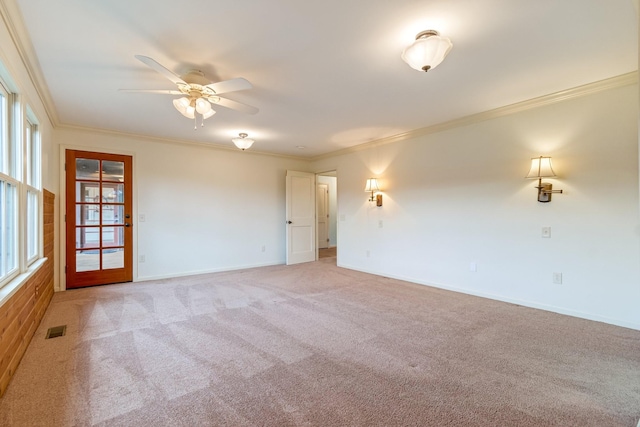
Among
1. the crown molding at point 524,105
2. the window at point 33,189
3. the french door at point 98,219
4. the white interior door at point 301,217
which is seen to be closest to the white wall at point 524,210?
the crown molding at point 524,105

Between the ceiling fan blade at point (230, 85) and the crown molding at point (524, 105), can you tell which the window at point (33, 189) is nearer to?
the ceiling fan blade at point (230, 85)

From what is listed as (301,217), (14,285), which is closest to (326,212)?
(301,217)

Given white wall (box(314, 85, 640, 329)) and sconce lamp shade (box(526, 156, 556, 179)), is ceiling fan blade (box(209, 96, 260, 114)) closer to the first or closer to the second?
white wall (box(314, 85, 640, 329))

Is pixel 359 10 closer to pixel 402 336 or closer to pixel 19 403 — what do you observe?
pixel 402 336

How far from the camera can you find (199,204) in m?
5.24

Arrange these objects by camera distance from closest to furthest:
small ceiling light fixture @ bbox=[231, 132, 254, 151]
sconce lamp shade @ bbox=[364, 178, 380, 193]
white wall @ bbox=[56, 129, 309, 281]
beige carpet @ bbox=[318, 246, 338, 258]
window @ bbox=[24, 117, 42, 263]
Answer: window @ bbox=[24, 117, 42, 263]
small ceiling light fixture @ bbox=[231, 132, 254, 151]
white wall @ bbox=[56, 129, 309, 281]
sconce lamp shade @ bbox=[364, 178, 380, 193]
beige carpet @ bbox=[318, 246, 338, 258]

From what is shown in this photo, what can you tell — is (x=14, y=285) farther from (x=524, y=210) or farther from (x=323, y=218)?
(x=323, y=218)

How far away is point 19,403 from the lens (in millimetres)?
1710

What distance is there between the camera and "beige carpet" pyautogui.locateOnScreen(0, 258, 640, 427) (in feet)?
5.33

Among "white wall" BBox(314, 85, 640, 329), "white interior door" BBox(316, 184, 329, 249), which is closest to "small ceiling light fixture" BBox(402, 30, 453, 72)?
"white wall" BBox(314, 85, 640, 329)

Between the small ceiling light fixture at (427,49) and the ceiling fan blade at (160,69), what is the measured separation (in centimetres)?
174

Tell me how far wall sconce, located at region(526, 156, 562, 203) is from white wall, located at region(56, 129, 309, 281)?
4.51 metres

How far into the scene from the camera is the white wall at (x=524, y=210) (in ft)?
9.23

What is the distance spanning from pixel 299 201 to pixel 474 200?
11.8ft
